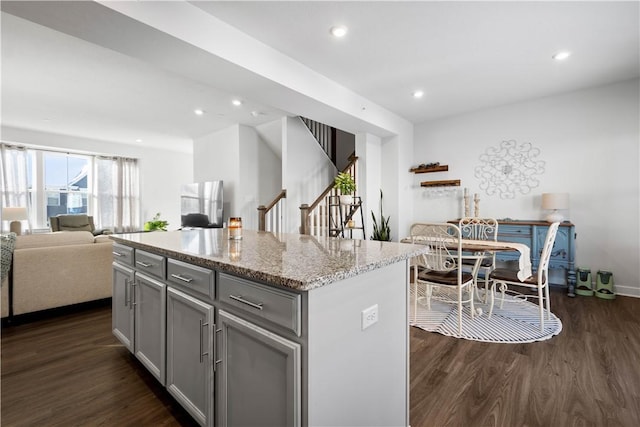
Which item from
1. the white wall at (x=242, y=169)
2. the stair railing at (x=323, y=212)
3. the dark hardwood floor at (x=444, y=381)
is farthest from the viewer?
the white wall at (x=242, y=169)

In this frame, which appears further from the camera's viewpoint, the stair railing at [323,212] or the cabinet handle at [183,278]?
the stair railing at [323,212]

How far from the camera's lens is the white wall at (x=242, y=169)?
20.1 ft

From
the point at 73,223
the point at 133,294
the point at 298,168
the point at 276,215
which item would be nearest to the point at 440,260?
the point at 133,294

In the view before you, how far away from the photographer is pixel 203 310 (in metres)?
1.40

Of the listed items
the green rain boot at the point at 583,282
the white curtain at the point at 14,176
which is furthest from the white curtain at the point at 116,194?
the green rain boot at the point at 583,282

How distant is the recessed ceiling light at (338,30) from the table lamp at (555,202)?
3.40m

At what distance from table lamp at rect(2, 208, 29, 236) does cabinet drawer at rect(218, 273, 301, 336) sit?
6848mm

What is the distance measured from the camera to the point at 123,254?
7.26 feet

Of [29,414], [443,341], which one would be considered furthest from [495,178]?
[29,414]

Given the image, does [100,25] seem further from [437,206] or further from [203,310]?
[437,206]

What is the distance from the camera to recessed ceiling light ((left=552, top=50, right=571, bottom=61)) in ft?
10.1

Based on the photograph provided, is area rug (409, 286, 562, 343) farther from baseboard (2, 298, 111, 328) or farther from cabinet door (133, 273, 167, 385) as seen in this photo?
baseboard (2, 298, 111, 328)

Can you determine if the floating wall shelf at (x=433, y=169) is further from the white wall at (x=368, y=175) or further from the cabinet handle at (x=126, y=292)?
the cabinet handle at (x=126, y=292)

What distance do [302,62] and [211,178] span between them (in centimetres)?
430
